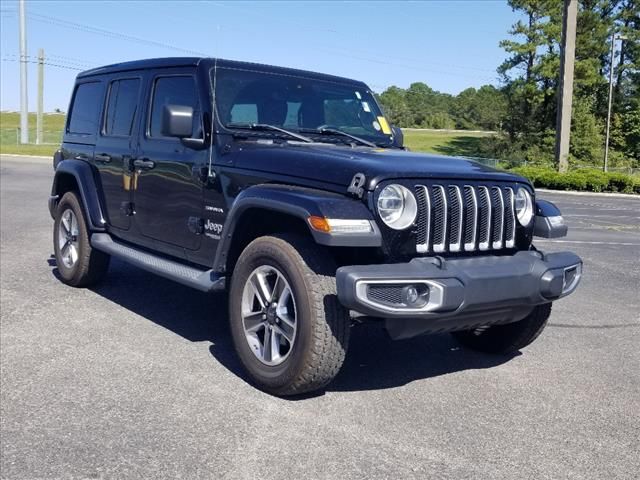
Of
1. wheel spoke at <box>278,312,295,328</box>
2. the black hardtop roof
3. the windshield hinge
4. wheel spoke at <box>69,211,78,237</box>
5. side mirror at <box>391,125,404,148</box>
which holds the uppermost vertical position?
the black hardtop roof

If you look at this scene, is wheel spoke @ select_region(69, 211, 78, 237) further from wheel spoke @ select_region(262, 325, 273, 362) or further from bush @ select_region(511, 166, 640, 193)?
bush @ select_region(511, 166, 640, 193)

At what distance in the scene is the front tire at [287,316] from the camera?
3.94 meters

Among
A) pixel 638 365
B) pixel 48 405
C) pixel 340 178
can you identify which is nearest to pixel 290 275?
pixel 340 178

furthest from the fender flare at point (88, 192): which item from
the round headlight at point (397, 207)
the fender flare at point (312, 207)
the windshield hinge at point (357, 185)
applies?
the round headlight at point (397, 207)

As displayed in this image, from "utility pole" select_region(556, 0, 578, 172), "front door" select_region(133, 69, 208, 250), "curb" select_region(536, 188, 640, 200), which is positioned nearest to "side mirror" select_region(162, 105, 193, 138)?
"front door" select_region(133, 69, 208, 250)

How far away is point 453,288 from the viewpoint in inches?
150

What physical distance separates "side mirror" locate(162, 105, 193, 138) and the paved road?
1518 mm

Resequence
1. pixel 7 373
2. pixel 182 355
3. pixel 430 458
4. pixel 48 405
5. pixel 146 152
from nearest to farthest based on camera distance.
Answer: pixel 430 458 < pixel 48 405 < pixel 7 373 < pixel 182 355 < pixel 146 152

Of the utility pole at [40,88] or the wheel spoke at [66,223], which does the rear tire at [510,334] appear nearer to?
the wheel spoke at [66,223]

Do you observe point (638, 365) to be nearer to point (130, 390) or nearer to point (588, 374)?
point (588, 374)

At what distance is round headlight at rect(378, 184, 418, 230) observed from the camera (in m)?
4.02

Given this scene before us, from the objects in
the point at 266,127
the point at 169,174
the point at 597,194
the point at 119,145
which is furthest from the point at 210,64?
the point at 597,194

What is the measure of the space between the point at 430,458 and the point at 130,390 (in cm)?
184

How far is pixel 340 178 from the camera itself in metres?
4.11
